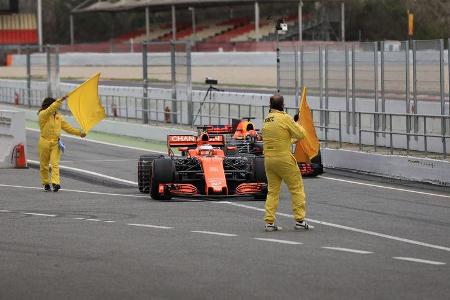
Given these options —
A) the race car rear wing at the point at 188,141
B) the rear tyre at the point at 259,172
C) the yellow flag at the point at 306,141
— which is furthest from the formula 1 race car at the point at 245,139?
the rear tyre at the point at 259,172

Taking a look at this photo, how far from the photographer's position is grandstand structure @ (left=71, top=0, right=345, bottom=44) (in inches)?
2891

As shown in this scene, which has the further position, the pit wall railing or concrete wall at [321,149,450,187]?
the pit wall railing

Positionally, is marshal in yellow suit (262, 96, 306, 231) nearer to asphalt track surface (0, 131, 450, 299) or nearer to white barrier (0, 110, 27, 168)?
asphalt track surface (0, 131, 450, 299)

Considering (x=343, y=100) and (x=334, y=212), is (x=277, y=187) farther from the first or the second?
(x=343, y=100)

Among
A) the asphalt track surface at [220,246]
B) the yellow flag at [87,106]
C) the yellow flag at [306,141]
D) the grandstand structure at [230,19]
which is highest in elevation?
the grandstand structure at [230,19]

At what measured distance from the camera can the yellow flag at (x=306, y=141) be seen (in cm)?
2164

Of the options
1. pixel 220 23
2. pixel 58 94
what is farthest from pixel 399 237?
pixel 220 23

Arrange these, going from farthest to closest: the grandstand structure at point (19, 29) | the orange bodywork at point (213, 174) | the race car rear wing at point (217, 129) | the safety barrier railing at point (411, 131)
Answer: the grandstand structure at point (19, 29)
the safety barrier railing at point (411, 131)
the race car rear wing at point (217, 129)
the orange bodywork at point (213, 174)

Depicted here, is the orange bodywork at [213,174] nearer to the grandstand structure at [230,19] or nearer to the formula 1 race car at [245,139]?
the formula 1 race car at [245,139]

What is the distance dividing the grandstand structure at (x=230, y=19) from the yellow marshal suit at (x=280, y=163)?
51.8 meters

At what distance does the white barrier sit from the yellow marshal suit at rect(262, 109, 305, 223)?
13003mm

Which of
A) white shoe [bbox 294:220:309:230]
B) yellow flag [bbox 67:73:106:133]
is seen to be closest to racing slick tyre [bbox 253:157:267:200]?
yellow flag [bbox 67:73:106:133]

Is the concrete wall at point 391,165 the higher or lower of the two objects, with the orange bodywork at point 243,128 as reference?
lower

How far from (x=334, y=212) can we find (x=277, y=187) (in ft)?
9.07
